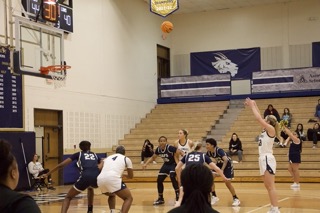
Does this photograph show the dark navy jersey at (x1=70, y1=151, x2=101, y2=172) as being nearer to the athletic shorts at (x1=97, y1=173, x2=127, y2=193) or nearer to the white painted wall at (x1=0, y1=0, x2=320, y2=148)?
the athletic shorts at (x1=97, y1=173, x2=127, y2=193)

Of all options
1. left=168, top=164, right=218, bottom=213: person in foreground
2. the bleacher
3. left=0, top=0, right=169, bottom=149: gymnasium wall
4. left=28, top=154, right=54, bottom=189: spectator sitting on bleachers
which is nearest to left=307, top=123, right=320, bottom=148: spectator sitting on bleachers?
the bleacher

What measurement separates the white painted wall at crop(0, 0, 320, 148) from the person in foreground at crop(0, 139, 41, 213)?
15846mm

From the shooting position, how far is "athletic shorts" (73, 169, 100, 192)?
32.1ft

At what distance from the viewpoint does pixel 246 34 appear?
96.6 feet

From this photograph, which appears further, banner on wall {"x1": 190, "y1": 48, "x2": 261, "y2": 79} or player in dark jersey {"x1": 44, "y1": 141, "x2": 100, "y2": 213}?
banner on wall {"x1": 190, "y1": 48, "x2": 261, "y2": 79}

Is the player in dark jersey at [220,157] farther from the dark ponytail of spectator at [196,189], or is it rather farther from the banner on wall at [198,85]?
the banner on wall at [198,85]

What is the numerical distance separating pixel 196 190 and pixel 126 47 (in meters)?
23.2

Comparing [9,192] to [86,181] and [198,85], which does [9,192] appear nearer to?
[86,181]

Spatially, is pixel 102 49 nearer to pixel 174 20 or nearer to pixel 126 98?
pixel 126 98

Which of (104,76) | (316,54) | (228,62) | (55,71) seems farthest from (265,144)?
(228,62)

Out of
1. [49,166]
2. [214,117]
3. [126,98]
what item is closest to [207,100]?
[214,117]

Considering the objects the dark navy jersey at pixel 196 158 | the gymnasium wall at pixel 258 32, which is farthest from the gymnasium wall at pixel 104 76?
the dark navy jersey at pixel 196 158

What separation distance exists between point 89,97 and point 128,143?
10.9ft

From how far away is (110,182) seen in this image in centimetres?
915
